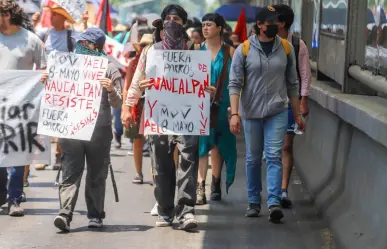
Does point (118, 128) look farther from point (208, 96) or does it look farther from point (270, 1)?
point (270, 1)

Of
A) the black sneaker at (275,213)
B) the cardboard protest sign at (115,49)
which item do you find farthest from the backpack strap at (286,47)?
the cardboard protest sign at (115,49)

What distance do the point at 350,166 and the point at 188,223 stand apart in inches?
55.3

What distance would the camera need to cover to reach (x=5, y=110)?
10.4 m

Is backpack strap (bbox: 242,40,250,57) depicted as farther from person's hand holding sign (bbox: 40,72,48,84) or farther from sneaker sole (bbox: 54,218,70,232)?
sneaker sole (bbox: 54,218,70,232)

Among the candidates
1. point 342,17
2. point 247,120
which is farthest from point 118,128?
point 247,120

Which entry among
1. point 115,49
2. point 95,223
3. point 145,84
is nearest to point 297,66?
point 145,84

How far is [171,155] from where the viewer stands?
972 centimetres

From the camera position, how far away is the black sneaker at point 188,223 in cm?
936

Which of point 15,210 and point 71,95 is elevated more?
point 71,95

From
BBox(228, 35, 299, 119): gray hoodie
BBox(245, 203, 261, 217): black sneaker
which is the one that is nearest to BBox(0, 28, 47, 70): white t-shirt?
BBox(228, 35, 299, 119): gray hoodie

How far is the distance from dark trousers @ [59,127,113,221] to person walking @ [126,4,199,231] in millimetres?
418

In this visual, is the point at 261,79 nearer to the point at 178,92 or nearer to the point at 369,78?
the point at 178,92

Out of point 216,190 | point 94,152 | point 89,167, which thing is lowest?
point 216,190

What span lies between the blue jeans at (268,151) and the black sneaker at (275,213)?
0.04 metres
